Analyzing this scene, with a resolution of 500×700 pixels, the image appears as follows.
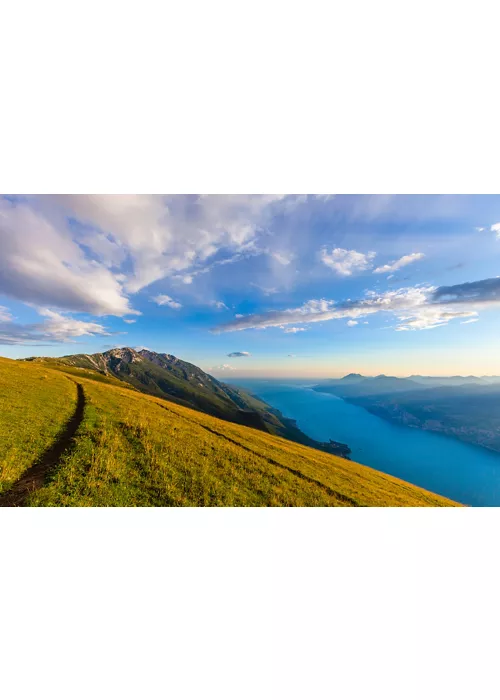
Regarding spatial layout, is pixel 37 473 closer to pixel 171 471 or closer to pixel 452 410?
pixel 171 471

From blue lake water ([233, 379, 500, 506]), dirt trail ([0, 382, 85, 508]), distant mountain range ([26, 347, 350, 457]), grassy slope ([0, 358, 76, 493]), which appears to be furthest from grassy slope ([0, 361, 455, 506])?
blue lake water ([233, 379, 500, 506])

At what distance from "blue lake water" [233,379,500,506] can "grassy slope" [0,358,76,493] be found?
205ft

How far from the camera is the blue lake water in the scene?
50.5 metres

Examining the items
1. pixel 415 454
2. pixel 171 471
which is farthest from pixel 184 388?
pixel 171 471

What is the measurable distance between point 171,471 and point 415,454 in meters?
80.6

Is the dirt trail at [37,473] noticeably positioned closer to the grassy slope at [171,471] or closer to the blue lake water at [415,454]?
the grassy slope at [171,471]

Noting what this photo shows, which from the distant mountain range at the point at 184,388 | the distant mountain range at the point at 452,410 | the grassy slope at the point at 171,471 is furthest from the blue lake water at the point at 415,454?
the grassy slope at the point at 171,471

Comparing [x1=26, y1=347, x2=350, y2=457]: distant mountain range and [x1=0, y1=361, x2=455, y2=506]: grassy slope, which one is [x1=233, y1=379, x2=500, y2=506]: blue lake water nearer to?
[x1=26, y1=347, x2=350, y2=457]: distant mountain range

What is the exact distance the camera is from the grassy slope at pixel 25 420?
5.46 meters

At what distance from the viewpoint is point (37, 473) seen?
202 inches

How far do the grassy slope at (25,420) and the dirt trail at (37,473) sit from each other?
5.9 inches
